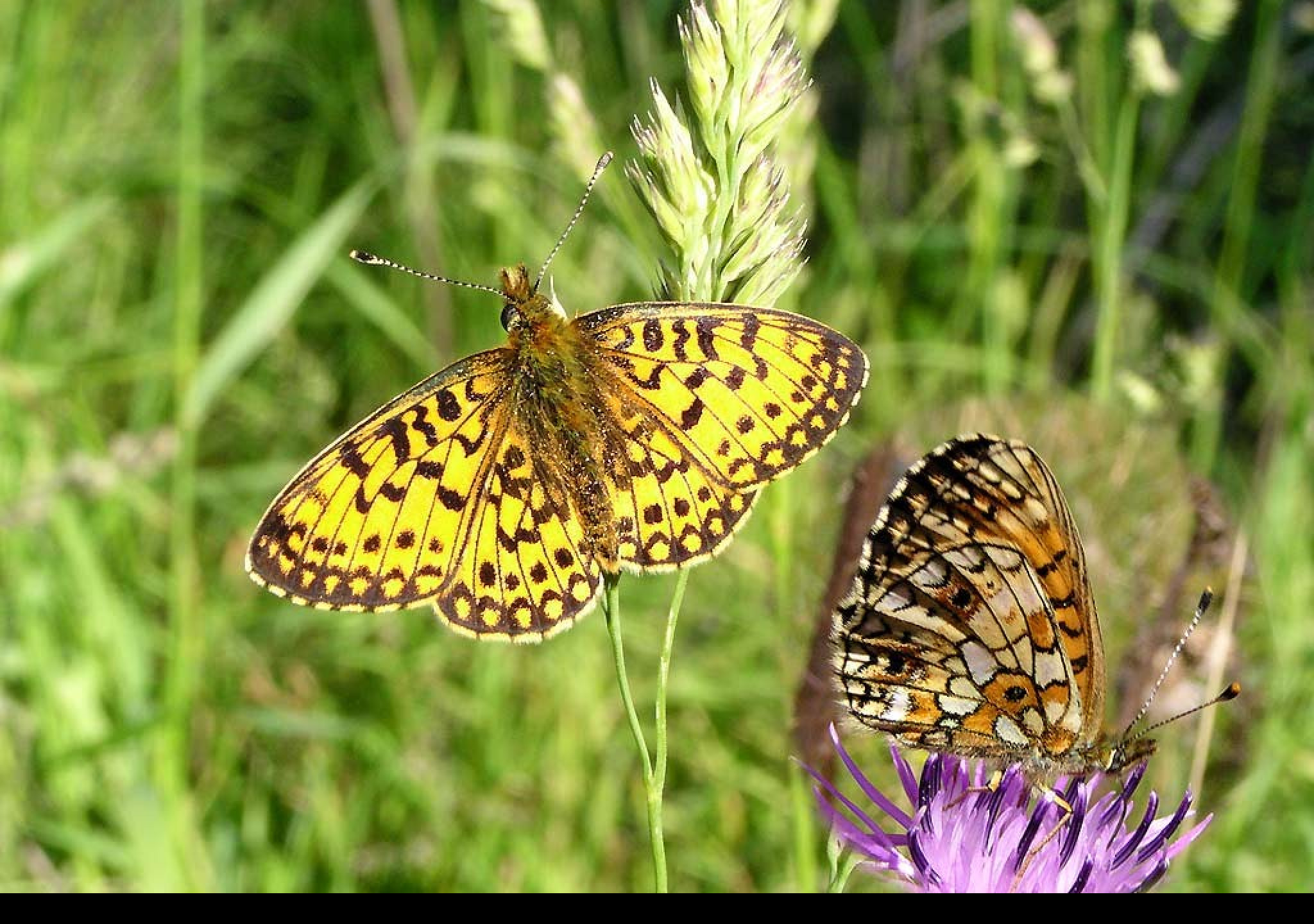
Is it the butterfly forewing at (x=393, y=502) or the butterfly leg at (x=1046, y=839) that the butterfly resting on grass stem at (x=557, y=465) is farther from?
the butterfly leg at (x=1046, y=839)

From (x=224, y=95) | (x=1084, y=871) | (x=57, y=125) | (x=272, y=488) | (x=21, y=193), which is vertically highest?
(x=224, y=95)

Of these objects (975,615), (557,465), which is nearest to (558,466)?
(557,465)

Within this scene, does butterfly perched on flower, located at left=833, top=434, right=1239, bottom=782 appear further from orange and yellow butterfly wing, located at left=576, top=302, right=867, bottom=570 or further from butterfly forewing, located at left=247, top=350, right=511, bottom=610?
butterfly forewing, located at left=247, top=350, right=511, bottom=610

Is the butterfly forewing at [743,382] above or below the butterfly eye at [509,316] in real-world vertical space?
below

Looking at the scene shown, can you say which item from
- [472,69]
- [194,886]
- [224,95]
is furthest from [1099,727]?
[224,95]

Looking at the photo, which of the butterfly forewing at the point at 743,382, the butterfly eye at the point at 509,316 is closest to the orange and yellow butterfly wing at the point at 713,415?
the butterfly forewing at the point at 743,382

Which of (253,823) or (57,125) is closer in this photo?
(253,823)

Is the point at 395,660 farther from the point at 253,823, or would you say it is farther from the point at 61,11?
the point at 61,11
